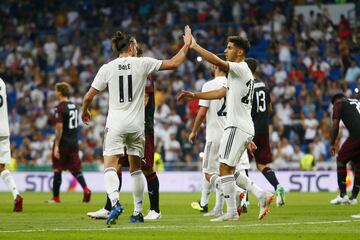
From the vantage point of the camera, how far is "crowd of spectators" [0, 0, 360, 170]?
32000 millimetres

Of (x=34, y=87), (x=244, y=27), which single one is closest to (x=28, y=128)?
(x=34, y=87)

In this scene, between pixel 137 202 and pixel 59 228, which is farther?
pixel 137 202

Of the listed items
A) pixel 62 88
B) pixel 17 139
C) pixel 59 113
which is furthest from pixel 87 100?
pixel 17 139

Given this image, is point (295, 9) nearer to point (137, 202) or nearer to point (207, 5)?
point (207, 5)

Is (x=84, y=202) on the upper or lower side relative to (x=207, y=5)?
lower

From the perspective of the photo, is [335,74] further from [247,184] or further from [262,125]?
[247,184]

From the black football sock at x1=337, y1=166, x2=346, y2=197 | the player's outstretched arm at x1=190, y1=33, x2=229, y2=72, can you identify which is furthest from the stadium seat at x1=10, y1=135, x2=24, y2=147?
the player's outstretched arm at x1=190, y1=33, x2=229, y2=72

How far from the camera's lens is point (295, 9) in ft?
121

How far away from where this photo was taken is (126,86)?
1321cm

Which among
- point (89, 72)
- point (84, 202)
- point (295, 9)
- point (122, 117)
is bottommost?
point (84, 202)

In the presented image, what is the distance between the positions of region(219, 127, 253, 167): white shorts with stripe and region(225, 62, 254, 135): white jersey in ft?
0.23

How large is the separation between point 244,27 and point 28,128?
8907 mm

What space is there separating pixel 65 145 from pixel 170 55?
15.3 meters

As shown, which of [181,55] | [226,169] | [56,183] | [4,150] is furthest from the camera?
[56,183]
